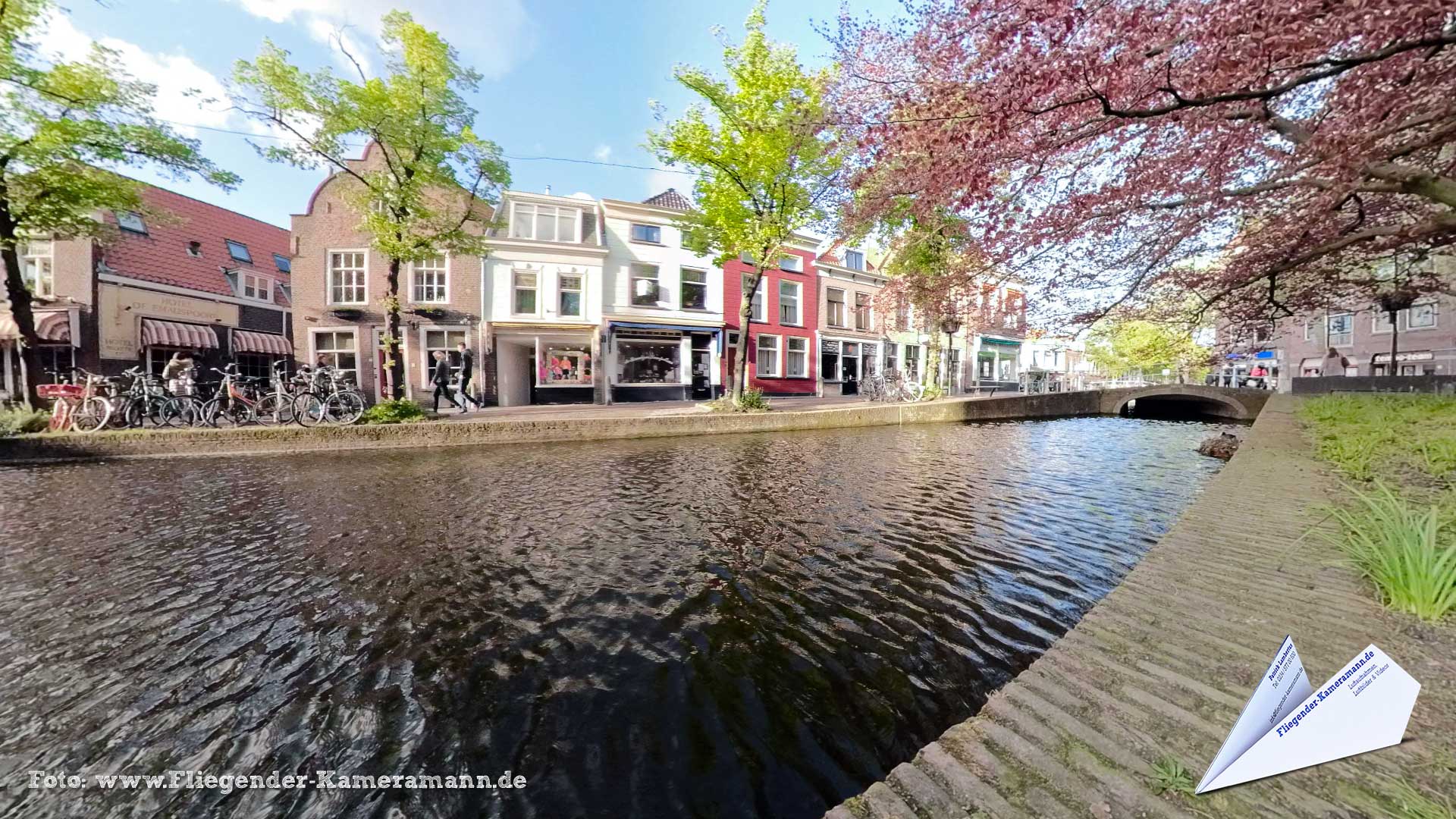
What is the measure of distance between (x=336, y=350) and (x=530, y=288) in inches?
264

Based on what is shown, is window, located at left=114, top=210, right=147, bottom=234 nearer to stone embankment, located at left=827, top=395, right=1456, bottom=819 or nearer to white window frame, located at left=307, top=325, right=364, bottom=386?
white window frame, located at left=307, top=325, right=364, bottom=386

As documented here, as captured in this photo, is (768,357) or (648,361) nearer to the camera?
(648,361)

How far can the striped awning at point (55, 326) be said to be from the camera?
14.9m

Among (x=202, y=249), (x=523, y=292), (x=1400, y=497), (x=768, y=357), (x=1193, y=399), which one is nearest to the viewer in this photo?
(x=1400, y=497)

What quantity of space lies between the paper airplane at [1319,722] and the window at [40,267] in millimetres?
25932

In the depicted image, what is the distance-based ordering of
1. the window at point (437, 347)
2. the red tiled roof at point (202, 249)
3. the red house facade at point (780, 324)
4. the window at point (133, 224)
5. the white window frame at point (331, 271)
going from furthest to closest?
the red house facade at point (780, 324)
the window at point (437, 347)
the window at point (133, 224)
the white window frame at point (331, 271)
the red tiled roof at point (202, 249)

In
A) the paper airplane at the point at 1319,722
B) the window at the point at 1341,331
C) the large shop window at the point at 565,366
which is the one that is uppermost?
the window at the point at 1341,331

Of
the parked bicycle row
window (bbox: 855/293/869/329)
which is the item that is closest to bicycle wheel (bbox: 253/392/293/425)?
the parked bicycle row

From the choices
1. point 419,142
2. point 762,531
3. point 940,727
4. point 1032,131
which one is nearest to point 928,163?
point 1032,131

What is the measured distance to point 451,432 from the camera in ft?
34.2

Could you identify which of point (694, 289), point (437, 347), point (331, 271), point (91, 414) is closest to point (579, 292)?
point (694, 289)

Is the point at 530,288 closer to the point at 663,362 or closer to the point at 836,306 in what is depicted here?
the point at 663,362

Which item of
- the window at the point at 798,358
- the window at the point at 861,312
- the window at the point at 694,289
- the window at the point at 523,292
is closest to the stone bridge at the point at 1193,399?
the window at the point at 861,312

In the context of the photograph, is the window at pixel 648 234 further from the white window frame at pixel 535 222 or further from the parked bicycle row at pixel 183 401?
the parked bicycle row at pixel 183 401
